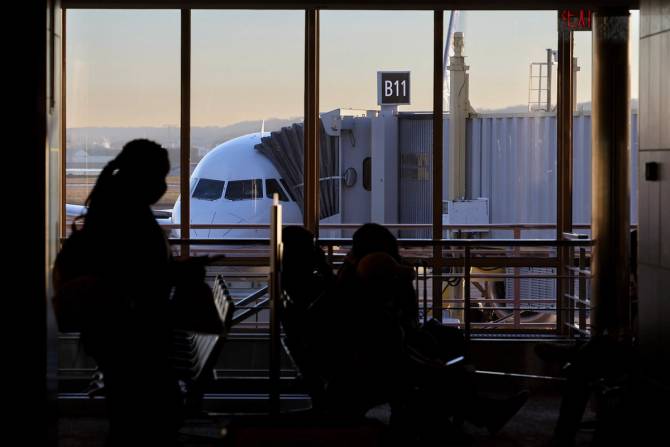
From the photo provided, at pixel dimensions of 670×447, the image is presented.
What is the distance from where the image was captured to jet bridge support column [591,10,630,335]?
22.1 ft

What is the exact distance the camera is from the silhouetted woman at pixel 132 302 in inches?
159

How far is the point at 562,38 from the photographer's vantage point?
888 centimetres

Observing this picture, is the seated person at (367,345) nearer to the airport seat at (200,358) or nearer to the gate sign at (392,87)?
the airport seat at (200,358)

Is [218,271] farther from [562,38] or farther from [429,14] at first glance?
[562,38]

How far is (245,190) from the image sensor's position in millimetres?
9273

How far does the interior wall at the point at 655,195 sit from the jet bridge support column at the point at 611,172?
59.0 inches

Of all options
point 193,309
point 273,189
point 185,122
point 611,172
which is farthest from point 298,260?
point 185,122

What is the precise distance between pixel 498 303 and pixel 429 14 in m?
2.33

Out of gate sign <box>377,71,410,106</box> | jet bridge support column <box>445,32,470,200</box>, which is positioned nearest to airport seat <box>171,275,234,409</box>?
gate sign <box>377,71,410,106</box>

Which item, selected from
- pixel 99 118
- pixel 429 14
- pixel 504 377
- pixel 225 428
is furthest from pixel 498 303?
pixel 225 428

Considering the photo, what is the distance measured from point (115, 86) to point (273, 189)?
1440 mm

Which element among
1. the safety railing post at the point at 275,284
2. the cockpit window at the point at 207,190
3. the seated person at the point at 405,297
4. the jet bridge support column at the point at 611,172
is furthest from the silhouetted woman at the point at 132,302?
the cockpit window at the point at 207,190

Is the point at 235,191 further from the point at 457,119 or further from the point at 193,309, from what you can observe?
the point at 193,309

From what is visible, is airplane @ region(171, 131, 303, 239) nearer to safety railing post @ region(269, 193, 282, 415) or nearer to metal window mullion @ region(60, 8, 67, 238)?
metal window mullion @ region(60, 8, 67, 238)
